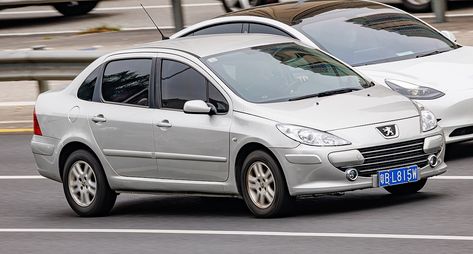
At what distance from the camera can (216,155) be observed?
10914mm

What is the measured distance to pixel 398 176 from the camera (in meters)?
10.6

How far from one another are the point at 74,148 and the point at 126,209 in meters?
0.76

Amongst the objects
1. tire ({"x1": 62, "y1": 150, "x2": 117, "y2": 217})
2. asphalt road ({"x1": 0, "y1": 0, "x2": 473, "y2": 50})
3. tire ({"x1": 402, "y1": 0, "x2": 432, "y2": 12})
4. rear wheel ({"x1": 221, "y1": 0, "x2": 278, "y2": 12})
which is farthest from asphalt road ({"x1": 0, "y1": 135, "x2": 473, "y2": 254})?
rear wheel ({"x1": 221, "y1": 0, "x2": 278, "y2": 12})

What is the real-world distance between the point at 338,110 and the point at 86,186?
2.62m

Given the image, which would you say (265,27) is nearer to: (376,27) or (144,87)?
(376,27)

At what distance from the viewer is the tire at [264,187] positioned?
1047 cm

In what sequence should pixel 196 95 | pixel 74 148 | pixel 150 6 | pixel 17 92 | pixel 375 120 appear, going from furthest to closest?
pixel 150 6 → pixel 17 92 → pixel 74 148 → pixel 196 95 → pixel 375 120

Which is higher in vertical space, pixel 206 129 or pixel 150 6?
pixel 206 129

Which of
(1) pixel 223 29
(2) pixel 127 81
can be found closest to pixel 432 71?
(1) pixel 223 29

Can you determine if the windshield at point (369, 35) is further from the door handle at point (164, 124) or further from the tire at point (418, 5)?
the tire at point (418, 5)

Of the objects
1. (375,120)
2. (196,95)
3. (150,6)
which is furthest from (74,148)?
(150,6)

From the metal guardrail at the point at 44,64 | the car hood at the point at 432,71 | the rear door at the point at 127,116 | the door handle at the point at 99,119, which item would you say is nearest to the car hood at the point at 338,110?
the rear door at the point at 127,116

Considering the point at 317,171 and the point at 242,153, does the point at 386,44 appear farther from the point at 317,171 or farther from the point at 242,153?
the point at 317,171

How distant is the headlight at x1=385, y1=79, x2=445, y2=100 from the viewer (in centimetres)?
1310
